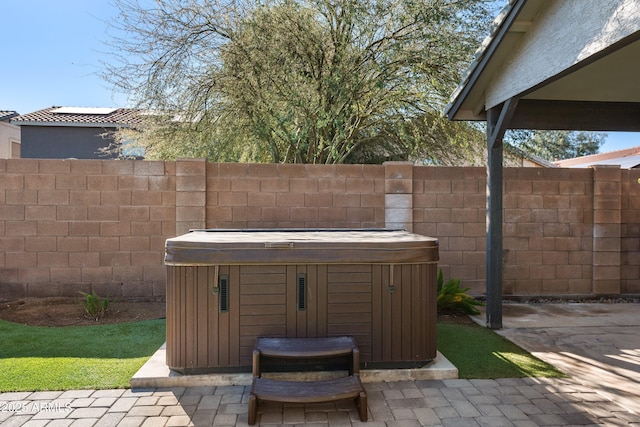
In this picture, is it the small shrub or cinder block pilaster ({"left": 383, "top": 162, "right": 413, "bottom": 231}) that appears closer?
the small shrub

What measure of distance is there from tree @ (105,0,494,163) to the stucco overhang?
75.5 inches

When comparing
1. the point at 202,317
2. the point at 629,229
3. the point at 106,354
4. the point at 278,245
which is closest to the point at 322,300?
the point at 278,245

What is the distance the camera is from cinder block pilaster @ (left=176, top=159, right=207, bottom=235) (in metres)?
5.06

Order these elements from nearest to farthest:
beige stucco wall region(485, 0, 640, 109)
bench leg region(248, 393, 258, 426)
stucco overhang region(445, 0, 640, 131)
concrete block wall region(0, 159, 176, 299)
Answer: bench leg region(248, 393, 258, 426), beige stucco wall region(485, 0, 640, 109), stucco overhang region(445, 0, 640, 131), concrete block wall region(0, 159, 176, 299)

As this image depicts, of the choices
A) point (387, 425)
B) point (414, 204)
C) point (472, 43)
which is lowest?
point (387, 425)

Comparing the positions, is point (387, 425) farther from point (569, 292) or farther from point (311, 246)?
point (569, 292)

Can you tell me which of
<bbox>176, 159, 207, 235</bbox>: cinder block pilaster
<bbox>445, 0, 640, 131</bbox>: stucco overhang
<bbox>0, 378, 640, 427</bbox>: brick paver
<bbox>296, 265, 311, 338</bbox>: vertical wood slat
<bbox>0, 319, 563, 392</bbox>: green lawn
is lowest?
<bbox>0, 378, 640, 427</bbox>: brick paver

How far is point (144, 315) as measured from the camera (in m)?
4.74

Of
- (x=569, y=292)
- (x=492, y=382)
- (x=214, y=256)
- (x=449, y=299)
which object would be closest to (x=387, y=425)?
(x=492, y=382)

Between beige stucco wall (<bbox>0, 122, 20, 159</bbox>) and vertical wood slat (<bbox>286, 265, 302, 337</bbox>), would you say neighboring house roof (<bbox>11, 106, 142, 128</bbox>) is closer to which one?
beige stucco wall (<bbox>0, 122, 20, 159</bbox>)

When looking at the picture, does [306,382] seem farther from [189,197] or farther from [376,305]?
[189,197]

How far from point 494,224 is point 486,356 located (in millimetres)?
1507

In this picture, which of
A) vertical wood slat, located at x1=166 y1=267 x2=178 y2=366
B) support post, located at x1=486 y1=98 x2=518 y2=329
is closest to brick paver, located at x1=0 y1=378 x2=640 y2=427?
vertical wood slat, located at x1=166 y1=267 x2=178 y2=366

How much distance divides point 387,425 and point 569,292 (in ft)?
14.6
